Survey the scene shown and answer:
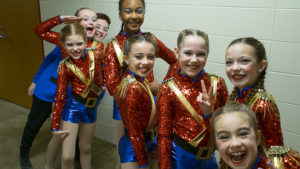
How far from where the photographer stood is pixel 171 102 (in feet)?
5.54

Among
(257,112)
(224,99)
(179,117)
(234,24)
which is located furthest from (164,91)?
(234,24)

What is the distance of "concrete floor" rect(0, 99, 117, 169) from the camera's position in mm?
3004

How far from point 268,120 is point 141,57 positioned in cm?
82

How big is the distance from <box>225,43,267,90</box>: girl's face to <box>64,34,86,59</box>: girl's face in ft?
3.96

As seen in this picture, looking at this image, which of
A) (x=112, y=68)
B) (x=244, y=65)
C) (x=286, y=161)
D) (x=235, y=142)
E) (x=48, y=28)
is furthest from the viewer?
(x=48, y=28)

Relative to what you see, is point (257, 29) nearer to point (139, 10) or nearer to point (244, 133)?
point (139, 10)

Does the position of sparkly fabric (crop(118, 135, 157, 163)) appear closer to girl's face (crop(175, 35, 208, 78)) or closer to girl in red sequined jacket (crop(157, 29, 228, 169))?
girl in red sequined jacket (crop(157, 29, 228, 169))

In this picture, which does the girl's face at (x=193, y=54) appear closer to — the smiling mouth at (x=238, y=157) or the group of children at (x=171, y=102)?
the group of children at (x=171, y=102)

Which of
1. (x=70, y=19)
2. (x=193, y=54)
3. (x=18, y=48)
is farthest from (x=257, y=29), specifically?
(x=18, y=48)

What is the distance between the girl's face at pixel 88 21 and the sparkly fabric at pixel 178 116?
1.14m

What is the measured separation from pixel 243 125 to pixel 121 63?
110cm

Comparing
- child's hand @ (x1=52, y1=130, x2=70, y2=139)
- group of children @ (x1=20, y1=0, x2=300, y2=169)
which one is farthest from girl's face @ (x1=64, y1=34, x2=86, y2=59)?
child's hand @ (x1=52, y1=130, x2=70, y2=139)

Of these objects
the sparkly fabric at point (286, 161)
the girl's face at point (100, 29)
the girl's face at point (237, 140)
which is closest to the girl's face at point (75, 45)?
the girl's face at point (100, 29)

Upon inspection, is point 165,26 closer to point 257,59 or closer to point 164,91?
point 164,91
